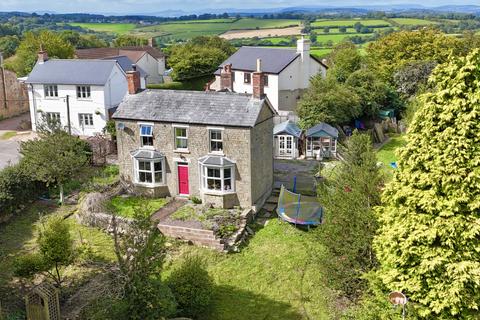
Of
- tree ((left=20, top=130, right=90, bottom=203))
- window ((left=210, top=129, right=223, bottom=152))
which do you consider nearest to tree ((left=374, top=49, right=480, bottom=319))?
window ((left=210, top=129, right=223, bottom=152))

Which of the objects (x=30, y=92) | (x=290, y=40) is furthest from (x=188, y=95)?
(x=290, y=40)

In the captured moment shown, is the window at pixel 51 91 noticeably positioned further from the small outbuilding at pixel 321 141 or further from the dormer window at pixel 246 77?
the small outbuilding at pixel 321 141

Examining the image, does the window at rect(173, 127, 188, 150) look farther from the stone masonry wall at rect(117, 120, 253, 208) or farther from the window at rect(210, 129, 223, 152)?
the window at rect(210, 129, 223, 152)

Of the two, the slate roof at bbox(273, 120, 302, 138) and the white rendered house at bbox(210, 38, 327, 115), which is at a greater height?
the white rendered house at bbox(210, 38, 327, 115)

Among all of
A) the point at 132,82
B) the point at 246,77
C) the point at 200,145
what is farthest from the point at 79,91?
the point at 200,145

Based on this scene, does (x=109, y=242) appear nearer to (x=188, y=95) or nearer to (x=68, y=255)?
(x=68, y=255)

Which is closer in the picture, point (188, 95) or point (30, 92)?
point (188, 95)
